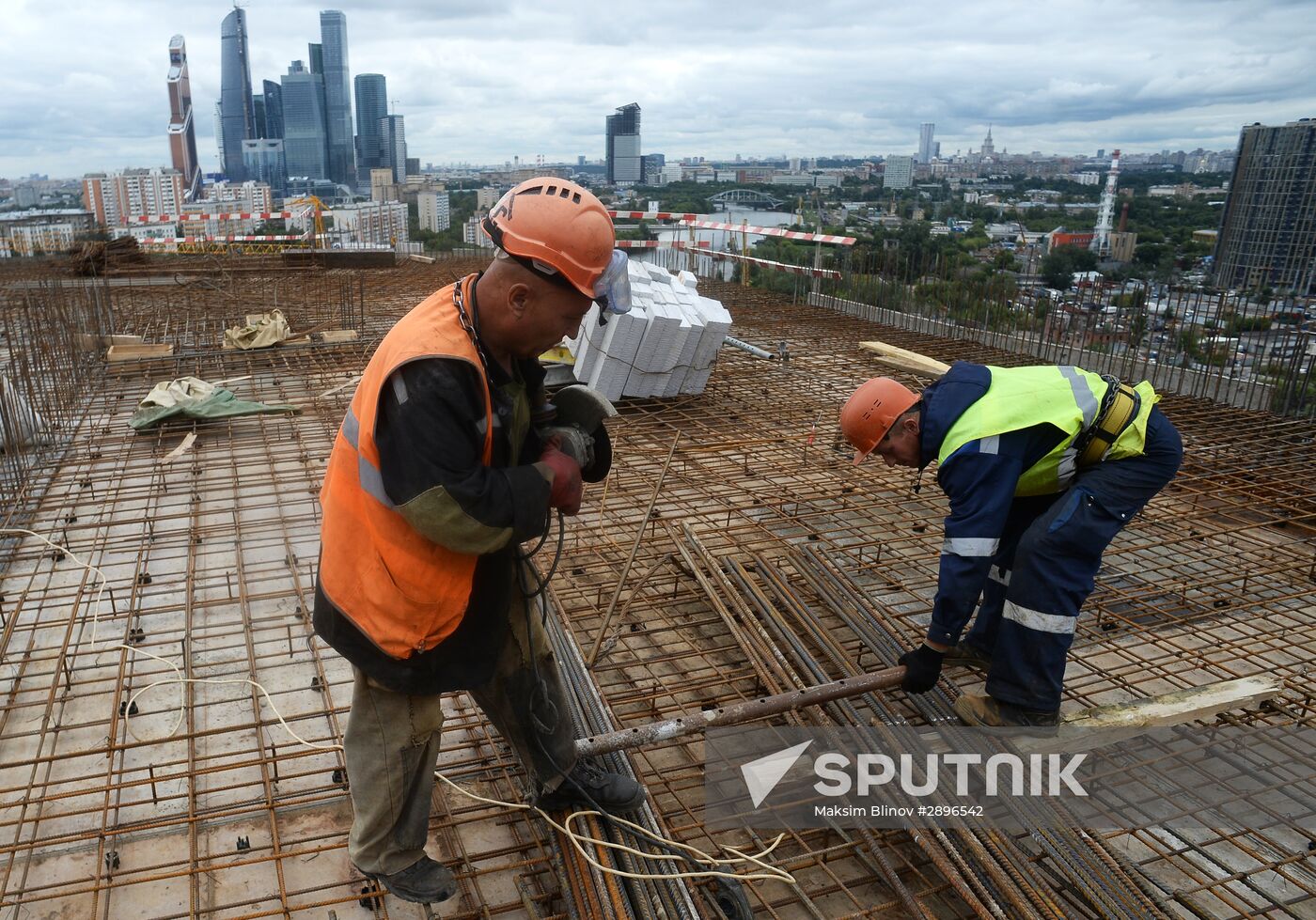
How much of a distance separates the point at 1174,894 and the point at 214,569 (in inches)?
170

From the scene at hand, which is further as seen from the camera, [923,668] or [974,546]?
[923,668]

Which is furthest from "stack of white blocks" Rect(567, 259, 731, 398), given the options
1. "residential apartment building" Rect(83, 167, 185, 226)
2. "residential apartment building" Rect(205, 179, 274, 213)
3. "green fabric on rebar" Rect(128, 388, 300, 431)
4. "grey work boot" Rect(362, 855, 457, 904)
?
"residential apartment building" Rect(83, 167, 185, 226)

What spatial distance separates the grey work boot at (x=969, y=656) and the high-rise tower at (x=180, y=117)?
12906 cm

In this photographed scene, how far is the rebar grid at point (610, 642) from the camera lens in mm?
2457

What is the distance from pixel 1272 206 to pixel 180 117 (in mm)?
129621

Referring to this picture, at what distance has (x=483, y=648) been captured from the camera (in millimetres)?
2121

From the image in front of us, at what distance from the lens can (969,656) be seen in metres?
3.30

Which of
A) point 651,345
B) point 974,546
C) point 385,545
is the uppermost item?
point 385,545

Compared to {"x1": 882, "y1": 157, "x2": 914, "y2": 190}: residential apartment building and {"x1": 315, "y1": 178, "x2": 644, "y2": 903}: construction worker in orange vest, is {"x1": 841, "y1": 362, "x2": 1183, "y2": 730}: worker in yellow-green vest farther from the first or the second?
{"x1": 882, "y1": 157, "x2": 914, "y2": 190}: residential apartment building

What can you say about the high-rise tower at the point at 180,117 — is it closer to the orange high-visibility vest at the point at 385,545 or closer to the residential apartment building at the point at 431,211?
the residential apartment building at the point at 431,211

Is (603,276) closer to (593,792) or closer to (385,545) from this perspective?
(385,545)

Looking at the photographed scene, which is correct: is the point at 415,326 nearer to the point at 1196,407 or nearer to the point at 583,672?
the point at 583,672

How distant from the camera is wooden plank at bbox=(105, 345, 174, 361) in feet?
28.4

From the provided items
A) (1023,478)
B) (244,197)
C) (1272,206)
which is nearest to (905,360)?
(1023,478)
